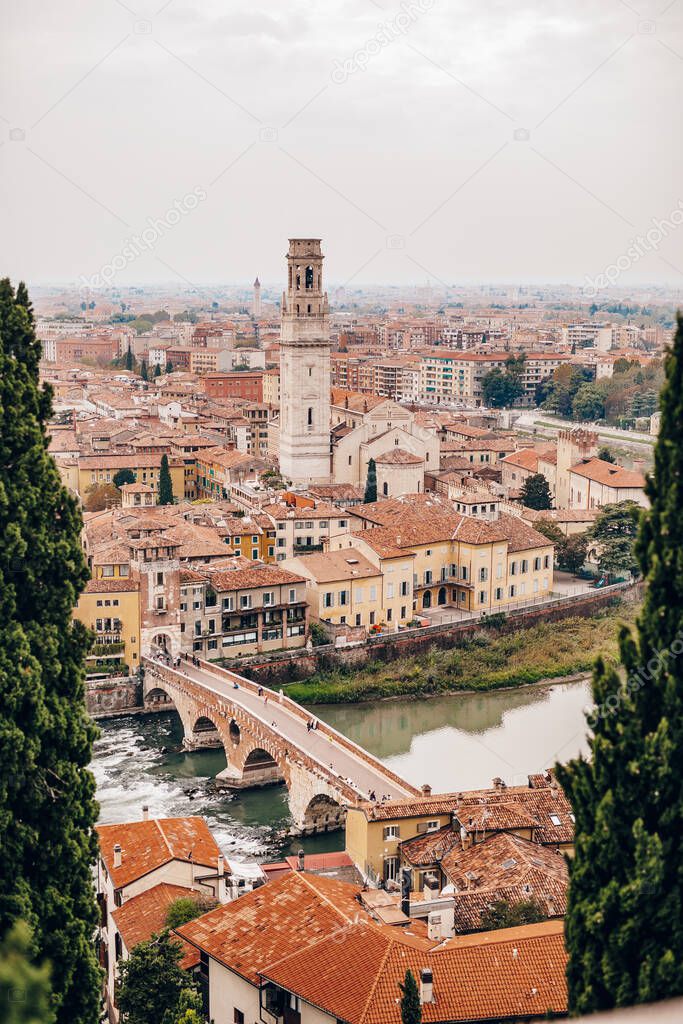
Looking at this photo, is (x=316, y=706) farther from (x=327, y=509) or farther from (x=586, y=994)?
(x=586, y=994)

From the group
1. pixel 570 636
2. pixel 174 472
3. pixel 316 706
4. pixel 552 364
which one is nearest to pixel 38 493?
pixel 316 706

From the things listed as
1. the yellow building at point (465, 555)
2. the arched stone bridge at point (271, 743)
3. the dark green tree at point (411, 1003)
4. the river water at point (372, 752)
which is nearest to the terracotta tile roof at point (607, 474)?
the yellow building at point (465, 555)

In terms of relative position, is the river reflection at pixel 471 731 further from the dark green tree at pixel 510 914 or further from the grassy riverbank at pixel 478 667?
the dark green tree at pixel 510 914

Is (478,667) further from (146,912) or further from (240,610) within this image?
(146,912)

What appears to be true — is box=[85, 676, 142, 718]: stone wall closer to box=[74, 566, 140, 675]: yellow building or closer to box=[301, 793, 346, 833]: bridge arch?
box=[74, 566, 140, 675]: yellow building

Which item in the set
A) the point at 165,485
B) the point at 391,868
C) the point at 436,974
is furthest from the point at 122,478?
the point at 436,974
